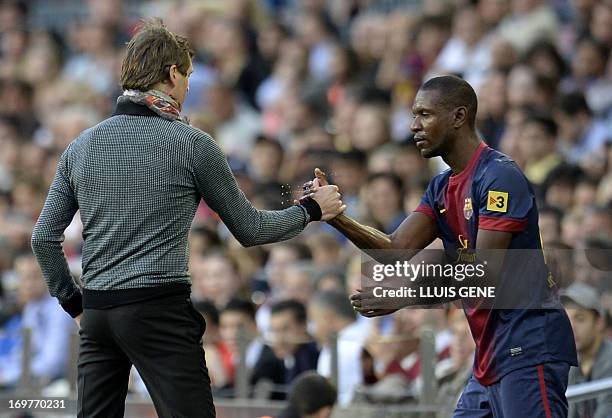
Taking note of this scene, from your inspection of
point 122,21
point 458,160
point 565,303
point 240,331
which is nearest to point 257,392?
point 240,331

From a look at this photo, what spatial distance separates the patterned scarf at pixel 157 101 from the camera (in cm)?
563

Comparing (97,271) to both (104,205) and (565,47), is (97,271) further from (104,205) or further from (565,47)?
(565,47)

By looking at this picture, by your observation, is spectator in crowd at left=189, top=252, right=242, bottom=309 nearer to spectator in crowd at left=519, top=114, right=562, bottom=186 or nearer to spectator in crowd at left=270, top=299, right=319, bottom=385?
→ spectator in crowd at left=270, top=299, right=319, bottom=385

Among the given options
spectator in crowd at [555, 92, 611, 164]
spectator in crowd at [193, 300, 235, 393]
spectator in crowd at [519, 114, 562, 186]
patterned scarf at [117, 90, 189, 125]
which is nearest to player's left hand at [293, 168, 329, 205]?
patterned scarf at [117, 90, 189, 125]

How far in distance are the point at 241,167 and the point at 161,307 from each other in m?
7.76

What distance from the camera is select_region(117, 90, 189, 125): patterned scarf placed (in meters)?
5.63

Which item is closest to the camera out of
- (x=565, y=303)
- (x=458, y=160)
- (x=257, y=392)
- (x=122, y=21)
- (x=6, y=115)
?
(x=458, y=160)

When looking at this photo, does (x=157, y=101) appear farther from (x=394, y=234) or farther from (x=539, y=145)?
(x=539, y=145)

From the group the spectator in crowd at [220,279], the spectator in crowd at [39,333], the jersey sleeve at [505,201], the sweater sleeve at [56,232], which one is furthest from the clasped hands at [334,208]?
the spectator in crowd at [220,279]

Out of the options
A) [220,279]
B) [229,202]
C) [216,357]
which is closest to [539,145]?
[220,279]

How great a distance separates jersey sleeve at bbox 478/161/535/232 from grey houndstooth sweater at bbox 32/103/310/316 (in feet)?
3.15

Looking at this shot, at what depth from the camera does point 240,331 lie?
379 inches

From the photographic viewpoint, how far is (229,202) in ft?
18.6

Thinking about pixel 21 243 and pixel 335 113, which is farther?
pixel 335 113
